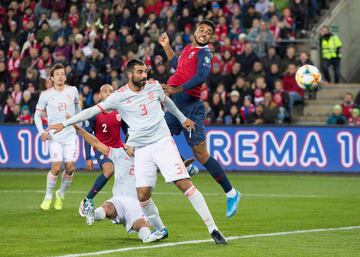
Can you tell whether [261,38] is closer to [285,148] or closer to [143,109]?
[285,148]

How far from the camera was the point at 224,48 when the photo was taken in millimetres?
31734

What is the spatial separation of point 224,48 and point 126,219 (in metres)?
17.8

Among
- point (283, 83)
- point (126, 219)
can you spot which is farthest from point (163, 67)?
point (126, 219)

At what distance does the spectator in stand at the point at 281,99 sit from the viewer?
1155 inches

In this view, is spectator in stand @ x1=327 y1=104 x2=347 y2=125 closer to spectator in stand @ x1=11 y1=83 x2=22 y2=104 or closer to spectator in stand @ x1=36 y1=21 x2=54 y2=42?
spectator in stand @ x1=11 y1=83 x2=22 y2=104

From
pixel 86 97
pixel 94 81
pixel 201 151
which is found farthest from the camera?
pixel 94 81

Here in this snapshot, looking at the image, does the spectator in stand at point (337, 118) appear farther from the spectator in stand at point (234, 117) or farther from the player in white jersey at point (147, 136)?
the player in white jersey at point (147, 136)

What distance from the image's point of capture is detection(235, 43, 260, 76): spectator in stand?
31.0 meters

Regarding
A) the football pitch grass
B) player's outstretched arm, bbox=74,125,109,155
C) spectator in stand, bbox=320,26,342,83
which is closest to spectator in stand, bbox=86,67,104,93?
spectator in stand, bbox=320,26,342,83

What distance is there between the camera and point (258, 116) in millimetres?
29062

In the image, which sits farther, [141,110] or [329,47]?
[329,47]

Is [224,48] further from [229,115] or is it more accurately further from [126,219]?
[126,219]

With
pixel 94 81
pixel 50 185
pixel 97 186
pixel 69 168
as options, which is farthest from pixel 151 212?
pixel 94 81

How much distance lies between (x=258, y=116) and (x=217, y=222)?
494 inches
